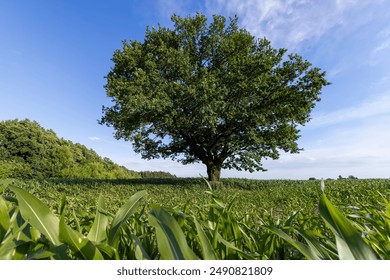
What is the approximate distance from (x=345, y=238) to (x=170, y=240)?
25.1 inches

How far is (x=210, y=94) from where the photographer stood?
17875mm

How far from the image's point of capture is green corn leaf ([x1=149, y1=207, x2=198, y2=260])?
961mm

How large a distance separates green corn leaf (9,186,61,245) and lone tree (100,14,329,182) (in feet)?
52.9

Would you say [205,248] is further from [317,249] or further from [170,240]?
[317,249]

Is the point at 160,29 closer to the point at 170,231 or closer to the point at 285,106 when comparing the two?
the point at 285,106

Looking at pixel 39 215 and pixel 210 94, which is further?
pixel 210 94

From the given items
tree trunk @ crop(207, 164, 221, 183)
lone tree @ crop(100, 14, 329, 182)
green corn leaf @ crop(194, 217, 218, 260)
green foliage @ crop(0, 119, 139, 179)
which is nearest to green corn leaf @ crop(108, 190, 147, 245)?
green corn leaf @ crop(194, 217, 218, 260)

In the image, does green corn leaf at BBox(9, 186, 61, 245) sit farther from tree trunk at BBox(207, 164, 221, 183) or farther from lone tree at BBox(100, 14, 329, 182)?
tree trunk at BBox(207, 164, 221, 183)

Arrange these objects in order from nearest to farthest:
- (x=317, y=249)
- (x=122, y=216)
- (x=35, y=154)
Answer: (x=317, y=249) → (x=122, y=216) → (x=35, y=154)

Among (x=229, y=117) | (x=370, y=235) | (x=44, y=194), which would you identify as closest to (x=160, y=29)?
(x=229, y=117)

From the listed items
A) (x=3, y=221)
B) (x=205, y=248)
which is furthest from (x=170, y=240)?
(x=3, y=221)

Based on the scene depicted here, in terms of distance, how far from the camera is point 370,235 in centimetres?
137

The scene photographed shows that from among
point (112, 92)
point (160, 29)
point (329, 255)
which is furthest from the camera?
point (160, 29)
